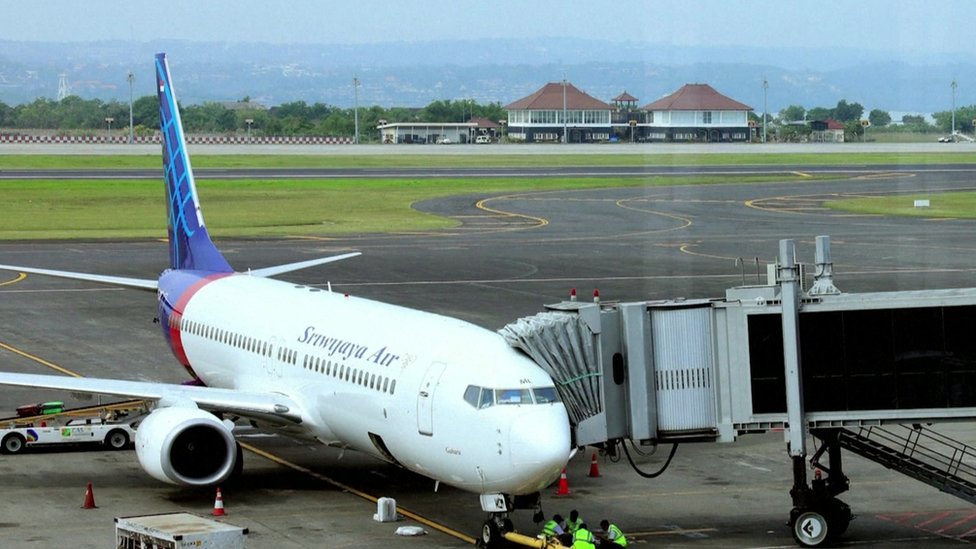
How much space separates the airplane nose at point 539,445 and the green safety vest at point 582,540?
1021mm

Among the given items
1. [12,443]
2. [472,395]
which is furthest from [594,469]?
[12,443]

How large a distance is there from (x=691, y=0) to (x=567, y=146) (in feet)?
380

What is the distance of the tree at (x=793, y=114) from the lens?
68525 millimetres

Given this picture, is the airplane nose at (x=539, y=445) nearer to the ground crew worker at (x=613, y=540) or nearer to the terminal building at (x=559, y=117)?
the ground crew worker at (x=613, y=540)

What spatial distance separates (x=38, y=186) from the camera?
424ft

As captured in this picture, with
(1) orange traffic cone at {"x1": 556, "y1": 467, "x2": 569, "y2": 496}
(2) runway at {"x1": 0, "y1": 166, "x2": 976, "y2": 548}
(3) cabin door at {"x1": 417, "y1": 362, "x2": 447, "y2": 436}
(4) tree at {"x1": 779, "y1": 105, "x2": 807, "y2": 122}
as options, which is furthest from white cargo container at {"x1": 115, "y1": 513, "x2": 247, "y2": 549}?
(4) tree at {"x1": 779, "y1": 105, "x2": 807, "y2": 122}

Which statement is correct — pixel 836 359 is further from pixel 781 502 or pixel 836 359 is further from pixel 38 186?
pixel 38 186

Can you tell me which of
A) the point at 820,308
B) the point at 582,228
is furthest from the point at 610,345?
the point at 582,228

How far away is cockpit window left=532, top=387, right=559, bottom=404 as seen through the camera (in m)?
26.3

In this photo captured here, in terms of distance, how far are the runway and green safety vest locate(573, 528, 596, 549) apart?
2702 mm

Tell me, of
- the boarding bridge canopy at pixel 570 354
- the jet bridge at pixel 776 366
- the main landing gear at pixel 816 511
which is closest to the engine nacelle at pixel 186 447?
the jet bridge at pixel 776 366

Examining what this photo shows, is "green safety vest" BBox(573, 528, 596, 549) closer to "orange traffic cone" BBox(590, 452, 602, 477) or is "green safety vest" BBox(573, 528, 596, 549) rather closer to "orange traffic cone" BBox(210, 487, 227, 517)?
"orange traffic cone" BBox(210, 487, 227, 517)

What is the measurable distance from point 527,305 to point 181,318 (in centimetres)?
2301

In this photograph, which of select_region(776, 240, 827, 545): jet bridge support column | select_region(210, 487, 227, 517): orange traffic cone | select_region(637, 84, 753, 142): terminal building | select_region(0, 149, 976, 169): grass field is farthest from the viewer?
select_region(0, 149, 976, 169): grass field
